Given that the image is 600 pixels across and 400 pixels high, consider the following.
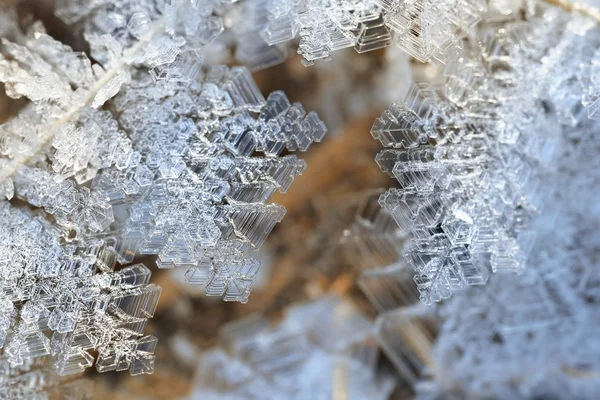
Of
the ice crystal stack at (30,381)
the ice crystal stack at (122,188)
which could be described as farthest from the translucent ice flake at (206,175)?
the ice crystal stack at (30,381)

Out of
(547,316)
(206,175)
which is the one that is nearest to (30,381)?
(206,175)

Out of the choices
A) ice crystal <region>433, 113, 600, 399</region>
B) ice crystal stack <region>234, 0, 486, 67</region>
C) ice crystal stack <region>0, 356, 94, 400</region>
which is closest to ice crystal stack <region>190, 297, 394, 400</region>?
ice crystal <region>433, 113, 600, 399</region>

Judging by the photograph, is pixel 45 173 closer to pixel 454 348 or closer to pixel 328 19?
pixel 328 19

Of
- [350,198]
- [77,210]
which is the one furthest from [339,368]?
[77,210]

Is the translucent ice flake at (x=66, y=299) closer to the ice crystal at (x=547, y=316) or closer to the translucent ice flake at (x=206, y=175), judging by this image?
the translucent ice flake at (x=206, y=175)

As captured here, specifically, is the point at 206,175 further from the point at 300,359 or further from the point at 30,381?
the point at 300,359

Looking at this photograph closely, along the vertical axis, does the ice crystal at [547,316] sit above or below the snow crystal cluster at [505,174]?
below
